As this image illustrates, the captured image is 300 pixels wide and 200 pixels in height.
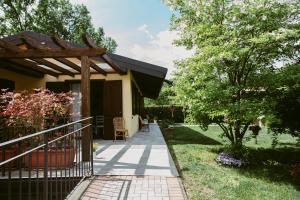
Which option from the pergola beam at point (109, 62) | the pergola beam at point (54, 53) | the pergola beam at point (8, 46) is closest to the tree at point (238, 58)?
the pergola beam at point (109, 62)

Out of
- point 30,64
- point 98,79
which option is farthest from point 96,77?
point 30,64

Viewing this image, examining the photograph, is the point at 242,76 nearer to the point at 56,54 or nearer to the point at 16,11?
→ the point at 56,54

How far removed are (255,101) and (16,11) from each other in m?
25.0

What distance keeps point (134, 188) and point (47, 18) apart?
91.9 ft

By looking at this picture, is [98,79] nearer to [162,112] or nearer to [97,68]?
[97,68]

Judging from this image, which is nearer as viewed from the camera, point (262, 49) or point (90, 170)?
point (90, 170)

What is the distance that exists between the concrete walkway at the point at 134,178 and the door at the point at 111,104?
11.1 ft

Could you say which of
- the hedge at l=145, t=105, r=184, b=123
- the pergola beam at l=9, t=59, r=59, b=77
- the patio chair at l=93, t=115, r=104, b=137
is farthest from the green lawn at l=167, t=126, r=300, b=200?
the hedge at l=145, t=105, r=184, b=123

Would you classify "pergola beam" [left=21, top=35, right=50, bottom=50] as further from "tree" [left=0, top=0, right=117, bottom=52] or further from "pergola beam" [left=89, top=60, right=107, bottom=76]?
"tree" [left=0, top=0, right=117, bottom=52]

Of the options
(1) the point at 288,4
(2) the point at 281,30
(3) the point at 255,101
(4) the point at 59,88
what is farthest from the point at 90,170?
(4) the point at 59,88

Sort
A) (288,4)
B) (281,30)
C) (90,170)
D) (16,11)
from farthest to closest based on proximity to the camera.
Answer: (16,11), (288,4), (281,30), (90,170)

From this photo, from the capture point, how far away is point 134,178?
5.49m

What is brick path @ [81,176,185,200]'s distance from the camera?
4.54 meters

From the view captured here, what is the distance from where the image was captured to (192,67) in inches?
298
